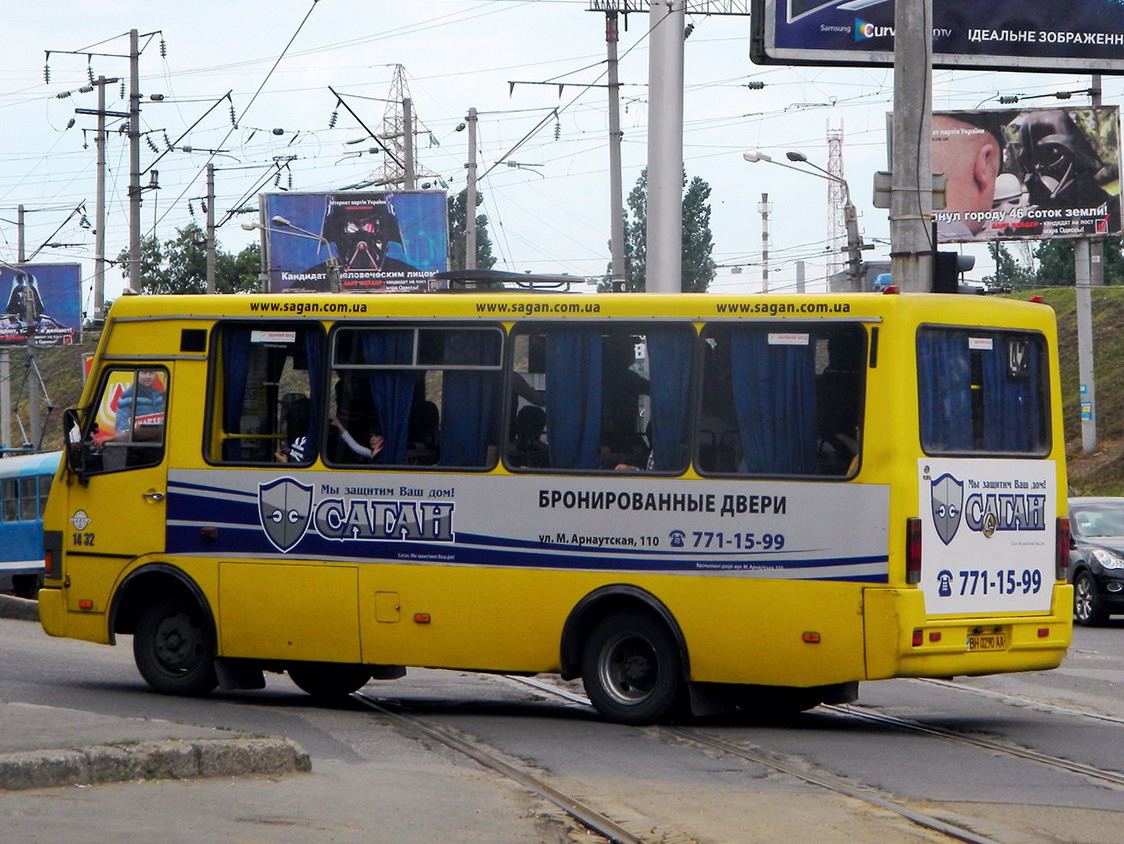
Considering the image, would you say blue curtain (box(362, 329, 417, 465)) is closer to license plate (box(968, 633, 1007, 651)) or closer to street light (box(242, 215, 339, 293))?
license plate (box(968, 633, 1007, 651))

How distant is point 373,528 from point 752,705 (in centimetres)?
295

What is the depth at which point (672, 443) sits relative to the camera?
10914 millimetres

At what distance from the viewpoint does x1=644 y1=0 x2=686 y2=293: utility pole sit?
1784 centimetres

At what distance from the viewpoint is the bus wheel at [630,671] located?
10.9m

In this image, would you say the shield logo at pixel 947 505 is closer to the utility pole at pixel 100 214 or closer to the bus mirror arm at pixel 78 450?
the bus mirror arm at pixel 78 450

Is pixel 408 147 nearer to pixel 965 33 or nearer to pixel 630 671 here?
pixel 965 33

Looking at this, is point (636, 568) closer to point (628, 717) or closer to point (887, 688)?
point (628, 717)

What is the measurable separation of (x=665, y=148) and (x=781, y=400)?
7.75m

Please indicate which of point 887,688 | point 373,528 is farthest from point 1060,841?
point 887,688

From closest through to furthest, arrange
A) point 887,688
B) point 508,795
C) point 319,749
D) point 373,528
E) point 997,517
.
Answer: point 508,795, point 319,749, point 997,517, point 373,528, point 887,688

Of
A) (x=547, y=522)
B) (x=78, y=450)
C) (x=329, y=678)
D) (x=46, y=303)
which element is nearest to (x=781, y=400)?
(x=547, y=522)

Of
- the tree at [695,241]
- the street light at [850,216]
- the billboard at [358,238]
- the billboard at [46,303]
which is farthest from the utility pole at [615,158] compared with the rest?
the tree at [695,241]

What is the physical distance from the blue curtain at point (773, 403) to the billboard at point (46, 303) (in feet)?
172

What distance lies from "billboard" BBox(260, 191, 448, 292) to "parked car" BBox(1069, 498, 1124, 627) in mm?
36077
